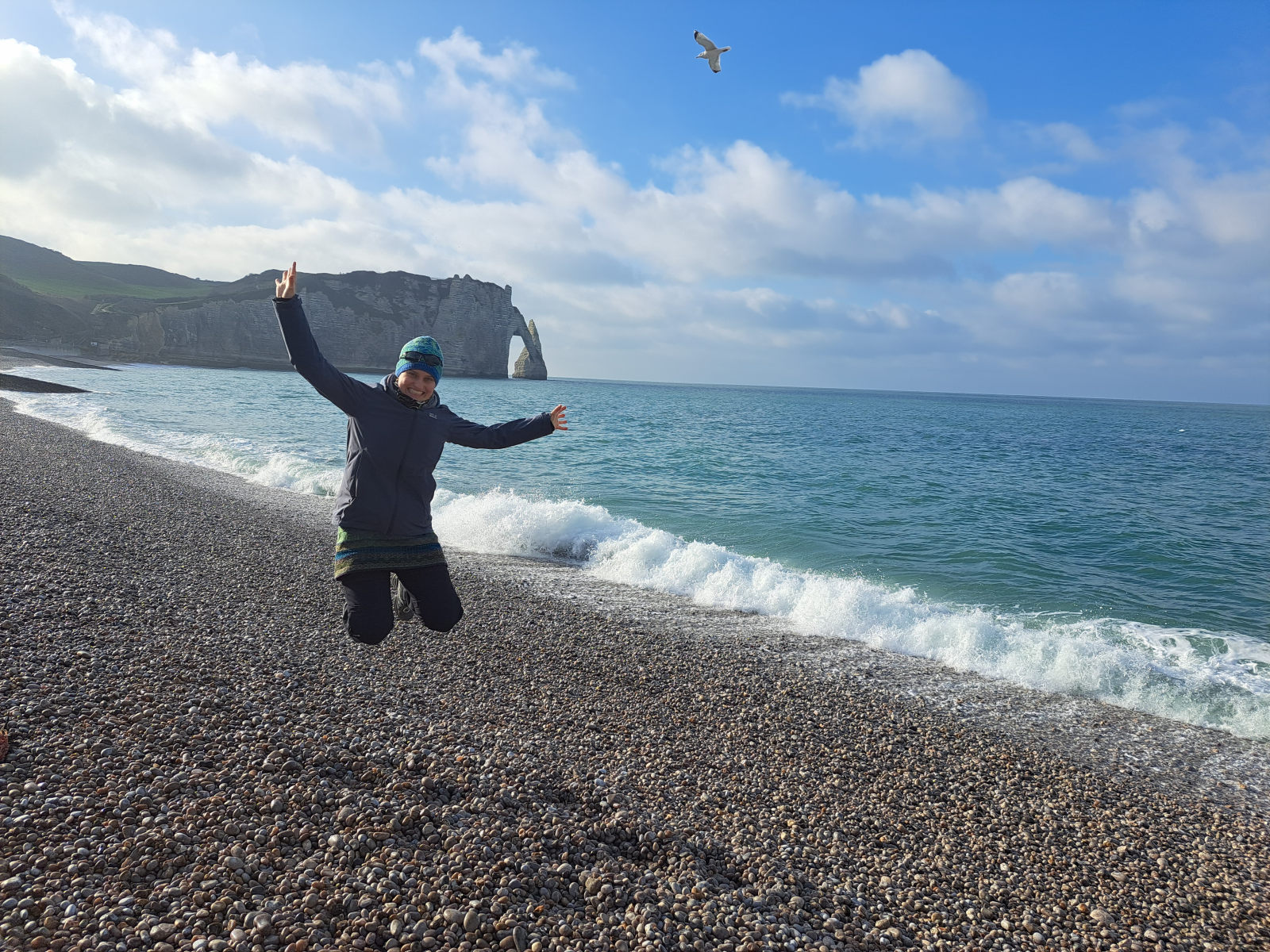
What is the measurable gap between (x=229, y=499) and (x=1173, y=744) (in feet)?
60.2

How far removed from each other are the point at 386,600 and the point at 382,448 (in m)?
1.09

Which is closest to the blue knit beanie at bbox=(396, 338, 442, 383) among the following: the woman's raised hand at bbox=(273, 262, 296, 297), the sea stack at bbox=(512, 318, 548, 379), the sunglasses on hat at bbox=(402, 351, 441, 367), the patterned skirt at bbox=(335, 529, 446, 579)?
the sunglasses on hat at bbox=(402, 351, 441, 367)

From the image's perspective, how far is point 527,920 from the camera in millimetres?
4070

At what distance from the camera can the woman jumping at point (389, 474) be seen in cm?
467

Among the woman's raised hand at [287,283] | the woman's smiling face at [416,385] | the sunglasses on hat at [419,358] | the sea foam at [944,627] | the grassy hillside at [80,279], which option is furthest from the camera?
the grassy hillside at [80,279]

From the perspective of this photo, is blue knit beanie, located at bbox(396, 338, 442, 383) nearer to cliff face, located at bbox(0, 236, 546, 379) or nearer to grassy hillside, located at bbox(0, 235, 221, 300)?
cliff face, located at bbox(0, 236, 546, 379)

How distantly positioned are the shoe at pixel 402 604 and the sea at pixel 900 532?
7779 mm

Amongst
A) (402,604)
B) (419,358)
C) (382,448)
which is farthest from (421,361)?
(402,604)

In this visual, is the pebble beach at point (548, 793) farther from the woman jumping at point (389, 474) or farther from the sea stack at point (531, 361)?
the sea stack at point (531, 361)

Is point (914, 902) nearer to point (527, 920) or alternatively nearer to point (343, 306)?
point (527, 920)

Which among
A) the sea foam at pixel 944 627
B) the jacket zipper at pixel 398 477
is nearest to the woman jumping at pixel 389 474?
the jacket zipper at pixel 398 477

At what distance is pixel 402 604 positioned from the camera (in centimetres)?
546

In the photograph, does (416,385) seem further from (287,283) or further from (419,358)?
(287,283)

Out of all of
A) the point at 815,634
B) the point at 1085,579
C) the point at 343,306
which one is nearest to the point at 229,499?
the point at 815,634
